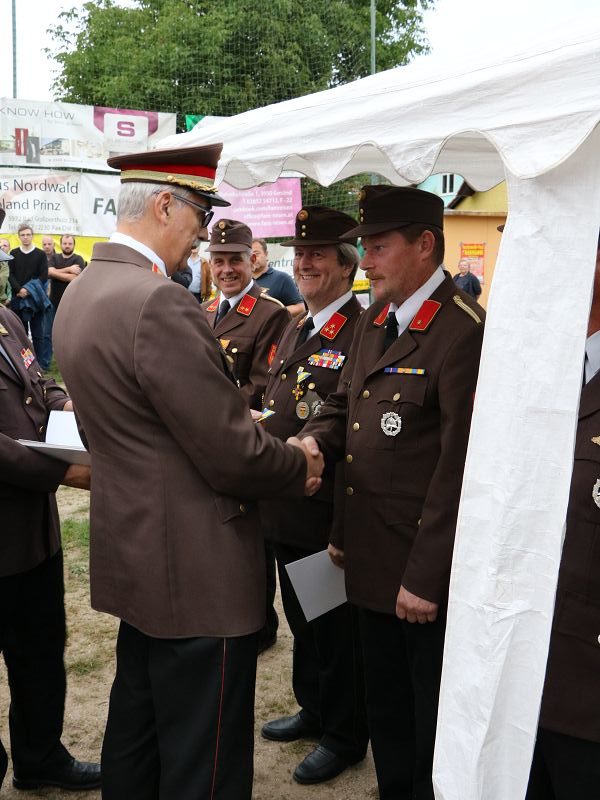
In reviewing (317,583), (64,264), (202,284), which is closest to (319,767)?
(317,583)

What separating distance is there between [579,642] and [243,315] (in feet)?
9.43

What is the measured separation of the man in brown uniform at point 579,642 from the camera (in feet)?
6.43

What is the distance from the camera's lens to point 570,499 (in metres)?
2.02

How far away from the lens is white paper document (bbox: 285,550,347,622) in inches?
114

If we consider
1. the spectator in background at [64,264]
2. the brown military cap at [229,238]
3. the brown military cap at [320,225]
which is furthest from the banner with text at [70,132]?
the brown military cap at [320,225]

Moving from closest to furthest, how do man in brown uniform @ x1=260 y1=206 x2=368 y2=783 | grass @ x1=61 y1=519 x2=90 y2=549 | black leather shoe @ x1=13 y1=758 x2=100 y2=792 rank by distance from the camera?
black leather shoe @ x1=13 y1=758 x2=100 y2=792, man in brown uniform @ x1=260 y1=206 x2=368 y2=783, grass @ x1=61 y1=519 x2=90 y2=549

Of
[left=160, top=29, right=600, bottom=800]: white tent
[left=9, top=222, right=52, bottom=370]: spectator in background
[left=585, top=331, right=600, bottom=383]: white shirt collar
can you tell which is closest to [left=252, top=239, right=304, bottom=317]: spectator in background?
[left=585, top=331, right=600, bottom=383]: white shirt collar

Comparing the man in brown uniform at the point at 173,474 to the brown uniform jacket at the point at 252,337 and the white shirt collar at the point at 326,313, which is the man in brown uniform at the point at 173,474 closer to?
the white shirt collar at the point at 326,313

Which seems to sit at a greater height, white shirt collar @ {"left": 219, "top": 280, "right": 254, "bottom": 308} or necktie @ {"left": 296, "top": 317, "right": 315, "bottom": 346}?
white shirt collar @ {"left": 219, "top": 280, "right": 254, "bottom": 308}

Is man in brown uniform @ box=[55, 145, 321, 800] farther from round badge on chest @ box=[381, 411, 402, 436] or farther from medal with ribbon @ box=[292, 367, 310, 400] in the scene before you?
medal with ribbon @ box=[292, 367, 310, 400]

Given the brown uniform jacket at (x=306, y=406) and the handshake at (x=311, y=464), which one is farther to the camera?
the brown uniform jacket at (x=306, y=406)

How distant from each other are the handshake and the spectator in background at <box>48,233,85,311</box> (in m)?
10.7

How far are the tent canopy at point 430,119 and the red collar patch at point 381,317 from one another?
21.8 inches

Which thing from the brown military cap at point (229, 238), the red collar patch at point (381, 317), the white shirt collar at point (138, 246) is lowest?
the red collar patch at point (381, 317)
